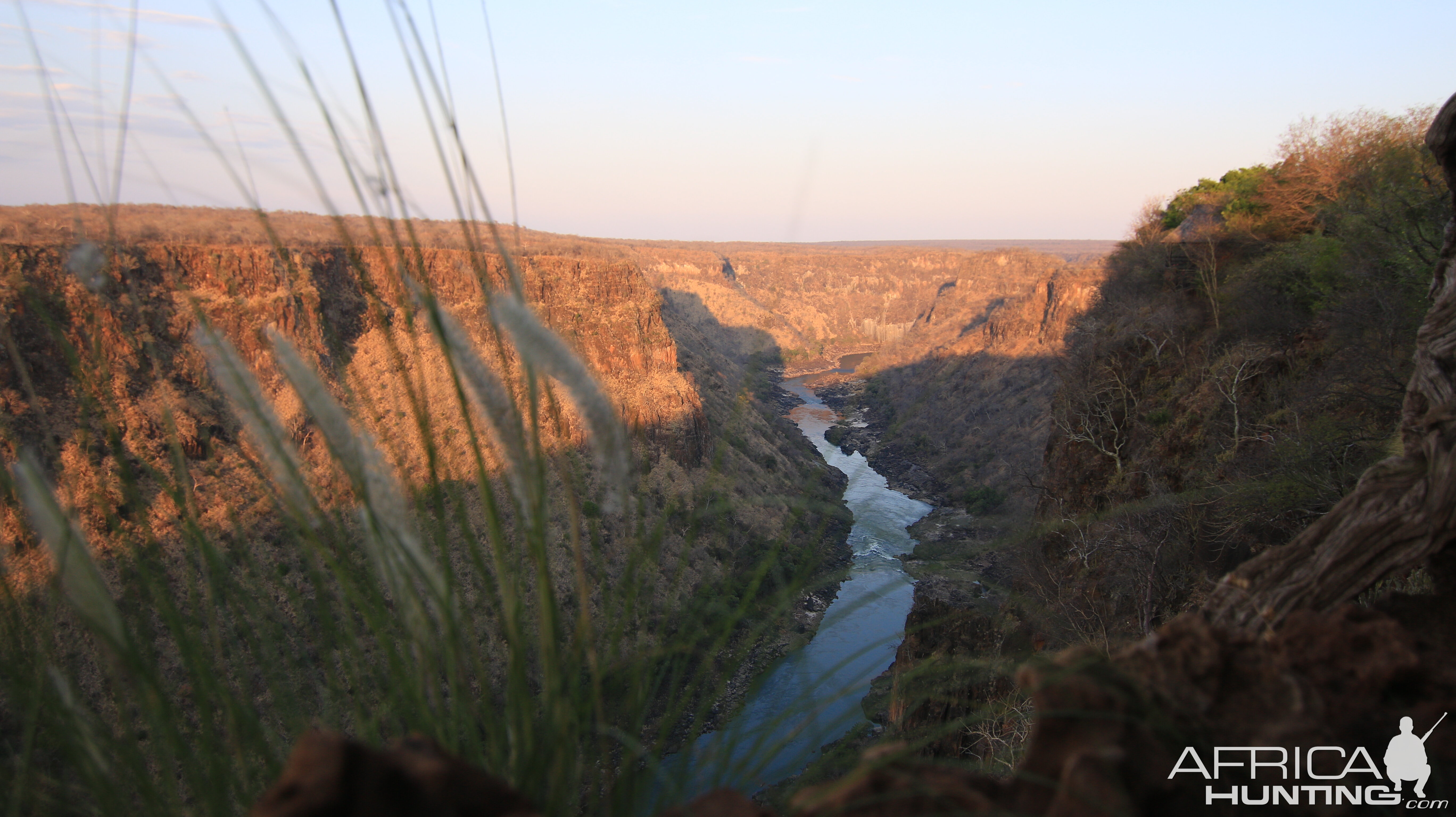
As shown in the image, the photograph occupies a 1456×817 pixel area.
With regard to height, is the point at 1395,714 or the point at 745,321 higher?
the point at 1395,714

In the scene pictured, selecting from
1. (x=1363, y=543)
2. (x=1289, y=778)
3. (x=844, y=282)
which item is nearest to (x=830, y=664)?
(x=1363, y=543)

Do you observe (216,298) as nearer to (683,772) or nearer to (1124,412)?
(1124,412)

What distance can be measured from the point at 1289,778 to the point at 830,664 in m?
31.2

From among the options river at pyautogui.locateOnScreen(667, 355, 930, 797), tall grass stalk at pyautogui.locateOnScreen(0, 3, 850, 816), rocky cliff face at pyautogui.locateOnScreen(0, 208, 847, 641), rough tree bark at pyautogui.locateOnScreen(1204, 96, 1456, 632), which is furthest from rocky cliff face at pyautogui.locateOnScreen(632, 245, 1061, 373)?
tall grass stalk at pyautogui.locateOnScreen(0, 3, 850, 816)

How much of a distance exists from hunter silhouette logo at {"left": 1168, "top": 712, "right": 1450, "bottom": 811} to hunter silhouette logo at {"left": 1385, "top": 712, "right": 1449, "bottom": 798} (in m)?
0.01

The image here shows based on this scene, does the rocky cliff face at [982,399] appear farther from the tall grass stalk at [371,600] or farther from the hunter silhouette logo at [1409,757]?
the tall grass stalk at [371,600]

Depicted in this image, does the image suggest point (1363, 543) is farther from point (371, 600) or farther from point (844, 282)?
point (844, 282)

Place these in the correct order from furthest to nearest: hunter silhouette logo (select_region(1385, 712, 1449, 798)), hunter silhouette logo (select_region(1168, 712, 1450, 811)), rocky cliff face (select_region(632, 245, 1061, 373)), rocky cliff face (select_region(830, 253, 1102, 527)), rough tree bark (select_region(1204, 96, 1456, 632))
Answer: rocky cliff face (select_region(632, 245, 1061, 373)) < rocky cliff face (select_region(830, 253, 1102, 527)) < rough tree bark (select_region(1204, 96, 1456, 632)) < hunter silhouette logo (select_region(1385, 712, 1449, 798)) < hunter silhouette logo (select_region(1168, 712, 1450, 811))

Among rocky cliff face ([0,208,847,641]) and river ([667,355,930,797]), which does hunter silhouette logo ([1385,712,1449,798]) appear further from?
rocky cliff face ([0,208,847,641])

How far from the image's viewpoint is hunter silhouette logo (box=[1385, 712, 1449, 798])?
1.60 meters

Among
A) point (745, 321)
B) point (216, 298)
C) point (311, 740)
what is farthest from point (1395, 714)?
point (745, 321)

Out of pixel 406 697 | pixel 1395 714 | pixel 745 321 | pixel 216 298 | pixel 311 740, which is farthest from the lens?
pixel 745 321

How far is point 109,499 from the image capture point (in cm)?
153

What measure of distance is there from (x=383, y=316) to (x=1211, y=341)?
64.3ft
